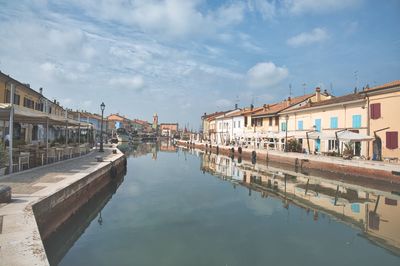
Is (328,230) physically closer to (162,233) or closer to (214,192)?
(162,233)

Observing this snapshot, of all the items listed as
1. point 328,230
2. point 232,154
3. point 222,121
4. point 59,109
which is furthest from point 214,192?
point 222,121

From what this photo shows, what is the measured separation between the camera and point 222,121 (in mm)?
66188

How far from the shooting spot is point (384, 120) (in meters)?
24.5

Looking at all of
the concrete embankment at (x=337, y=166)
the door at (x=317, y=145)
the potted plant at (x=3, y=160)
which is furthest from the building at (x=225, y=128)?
the potted plant at (x=3, y=160)

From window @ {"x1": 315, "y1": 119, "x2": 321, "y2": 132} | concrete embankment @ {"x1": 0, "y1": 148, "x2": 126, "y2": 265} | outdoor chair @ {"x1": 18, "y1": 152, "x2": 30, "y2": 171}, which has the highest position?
window @ {"x1": 315, "y1": 119, "x2": 321, "y2": 132}

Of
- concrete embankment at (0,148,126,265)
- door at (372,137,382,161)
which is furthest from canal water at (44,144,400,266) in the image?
door at (372,137,382,161)

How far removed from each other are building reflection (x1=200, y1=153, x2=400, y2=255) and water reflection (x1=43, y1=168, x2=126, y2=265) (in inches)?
333

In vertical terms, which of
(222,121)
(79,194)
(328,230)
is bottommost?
(328,230)

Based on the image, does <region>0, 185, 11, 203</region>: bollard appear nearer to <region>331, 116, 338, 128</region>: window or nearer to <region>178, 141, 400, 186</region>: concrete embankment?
<region>178, 141, 400, 186</region>: concrete embankment

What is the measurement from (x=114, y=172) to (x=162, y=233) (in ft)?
33.5

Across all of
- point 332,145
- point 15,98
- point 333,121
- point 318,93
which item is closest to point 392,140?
point 332,145

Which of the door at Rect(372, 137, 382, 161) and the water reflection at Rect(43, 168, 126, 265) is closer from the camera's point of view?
the water reflection at Rect(43, 168, 126, 265)

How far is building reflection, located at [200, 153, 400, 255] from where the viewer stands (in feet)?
36.5

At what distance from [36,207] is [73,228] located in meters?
2.61
